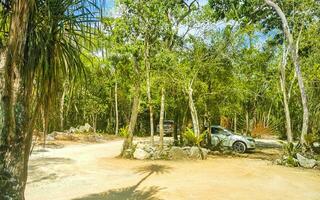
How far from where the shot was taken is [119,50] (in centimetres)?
1825

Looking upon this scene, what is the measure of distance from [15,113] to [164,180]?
8.09m

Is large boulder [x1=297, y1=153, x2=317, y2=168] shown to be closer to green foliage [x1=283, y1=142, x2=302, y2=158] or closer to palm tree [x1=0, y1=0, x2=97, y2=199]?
green foliage [x1=283, y1=142, x2=302, y2=158]

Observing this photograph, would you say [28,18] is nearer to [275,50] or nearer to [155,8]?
[155,8]

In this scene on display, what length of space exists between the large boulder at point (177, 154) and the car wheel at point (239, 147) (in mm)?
5578

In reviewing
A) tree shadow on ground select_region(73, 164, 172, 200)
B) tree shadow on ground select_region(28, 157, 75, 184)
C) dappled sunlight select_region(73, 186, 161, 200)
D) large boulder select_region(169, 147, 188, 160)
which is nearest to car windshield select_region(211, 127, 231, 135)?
large boulder select_region(169, 147, 188, 160)

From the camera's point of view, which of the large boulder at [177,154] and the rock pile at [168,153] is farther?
the large boulder at [177,154]

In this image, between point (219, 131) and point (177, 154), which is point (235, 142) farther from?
point (177, 154)

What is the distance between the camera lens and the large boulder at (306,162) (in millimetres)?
15672

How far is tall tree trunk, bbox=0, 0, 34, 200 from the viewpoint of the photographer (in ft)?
13.2

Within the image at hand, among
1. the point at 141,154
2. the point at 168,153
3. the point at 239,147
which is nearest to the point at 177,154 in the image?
the point at 168,153

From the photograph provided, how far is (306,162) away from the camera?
52.0ft

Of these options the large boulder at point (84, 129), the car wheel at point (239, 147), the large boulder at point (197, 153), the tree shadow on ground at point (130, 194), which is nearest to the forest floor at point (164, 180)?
the tree shadow on ground at point (130, 194)

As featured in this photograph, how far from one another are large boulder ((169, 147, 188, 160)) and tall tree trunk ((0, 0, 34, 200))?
13.5 metres

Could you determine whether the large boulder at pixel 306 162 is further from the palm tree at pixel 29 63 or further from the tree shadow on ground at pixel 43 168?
the palm tree at pixel 29 63
